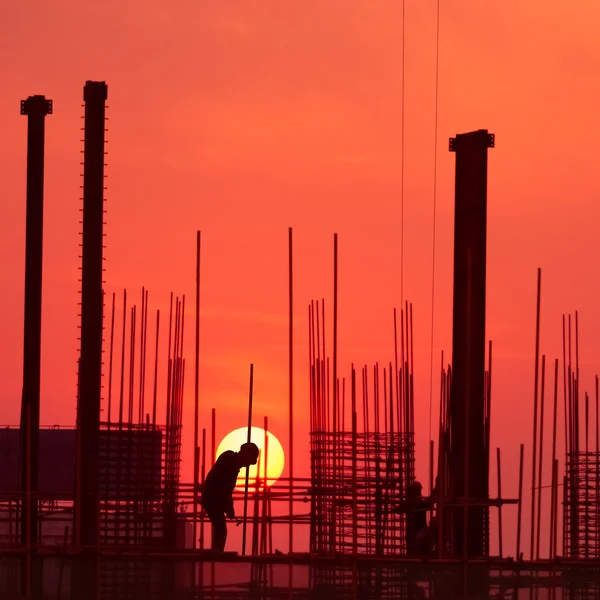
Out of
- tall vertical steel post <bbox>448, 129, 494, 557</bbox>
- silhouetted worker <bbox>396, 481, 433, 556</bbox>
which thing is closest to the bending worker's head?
silhouetted worker <bbox>396, 481, 433, 556</bbox>

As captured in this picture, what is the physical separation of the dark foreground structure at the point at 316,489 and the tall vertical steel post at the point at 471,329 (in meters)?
0.02

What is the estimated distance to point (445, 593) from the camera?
13.8 metres

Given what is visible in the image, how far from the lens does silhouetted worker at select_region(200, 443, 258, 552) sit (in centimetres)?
1540

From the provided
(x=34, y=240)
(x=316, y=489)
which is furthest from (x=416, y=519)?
(x=34, y=240)

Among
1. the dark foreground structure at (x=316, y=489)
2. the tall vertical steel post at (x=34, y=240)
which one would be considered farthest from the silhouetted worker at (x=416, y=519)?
the tall vertical steel post at (x=34, y=240)

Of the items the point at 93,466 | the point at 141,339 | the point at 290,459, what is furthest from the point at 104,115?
the point at 290,459

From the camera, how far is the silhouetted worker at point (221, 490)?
50.5 feet

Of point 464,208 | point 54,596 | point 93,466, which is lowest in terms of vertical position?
point 54,596

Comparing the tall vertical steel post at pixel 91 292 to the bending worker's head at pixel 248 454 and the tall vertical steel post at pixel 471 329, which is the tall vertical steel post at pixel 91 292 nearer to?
the bending worker's head at pixel 248 454

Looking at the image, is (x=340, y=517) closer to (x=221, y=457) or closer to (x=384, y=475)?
(x=384, y=475)

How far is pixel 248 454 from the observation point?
15.3 metres

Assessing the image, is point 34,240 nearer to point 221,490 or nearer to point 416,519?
point 221,490

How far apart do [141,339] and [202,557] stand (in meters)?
4.73

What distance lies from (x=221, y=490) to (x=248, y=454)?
1.75 ft
